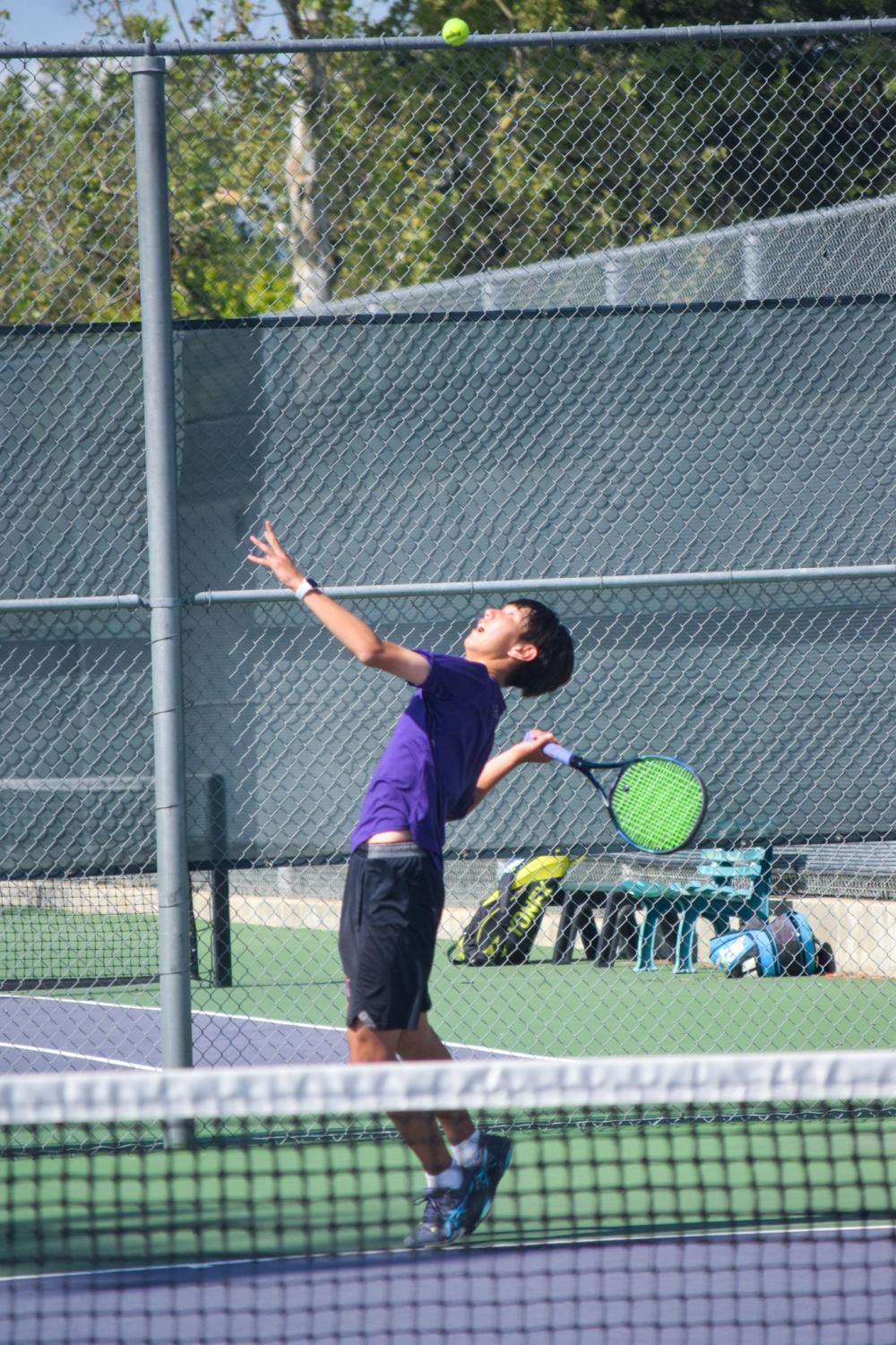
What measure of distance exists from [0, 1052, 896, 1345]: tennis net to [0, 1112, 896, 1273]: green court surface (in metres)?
0.01

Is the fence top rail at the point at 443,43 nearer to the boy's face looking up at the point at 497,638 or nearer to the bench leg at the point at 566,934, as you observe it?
the boy's face looking up at the point at 497,638

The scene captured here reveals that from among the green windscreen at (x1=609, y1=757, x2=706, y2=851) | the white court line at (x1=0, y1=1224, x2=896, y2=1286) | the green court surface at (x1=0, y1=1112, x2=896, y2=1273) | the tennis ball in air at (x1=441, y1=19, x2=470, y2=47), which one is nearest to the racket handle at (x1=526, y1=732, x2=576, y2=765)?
the green windscreen at (x1=609, y1=757, x2=706, y2=851)

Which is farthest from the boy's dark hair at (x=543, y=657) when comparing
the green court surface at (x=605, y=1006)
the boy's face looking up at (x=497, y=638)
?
the green court surface at (x=605, y=1006)

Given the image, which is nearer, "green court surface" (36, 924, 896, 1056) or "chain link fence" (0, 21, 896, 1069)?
"chain link fence" (0, 21, 896, 1069)

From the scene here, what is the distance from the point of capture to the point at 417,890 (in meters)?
3.54

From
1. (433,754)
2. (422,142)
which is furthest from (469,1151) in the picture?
(422,142)

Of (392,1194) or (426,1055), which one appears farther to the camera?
(392,1194)

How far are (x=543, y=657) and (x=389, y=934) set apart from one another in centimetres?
75

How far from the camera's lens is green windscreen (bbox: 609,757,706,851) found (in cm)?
442

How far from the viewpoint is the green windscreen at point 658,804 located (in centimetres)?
442

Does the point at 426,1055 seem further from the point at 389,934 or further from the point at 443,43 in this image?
the point at 443,43

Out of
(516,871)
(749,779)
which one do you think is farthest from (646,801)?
(516,871)

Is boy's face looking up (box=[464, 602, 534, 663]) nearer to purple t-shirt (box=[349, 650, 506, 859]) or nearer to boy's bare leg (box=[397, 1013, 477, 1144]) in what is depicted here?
purple t-shirt (box=[349, 650, 506, 859])

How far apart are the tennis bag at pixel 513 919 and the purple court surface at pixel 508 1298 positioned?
196 inches
